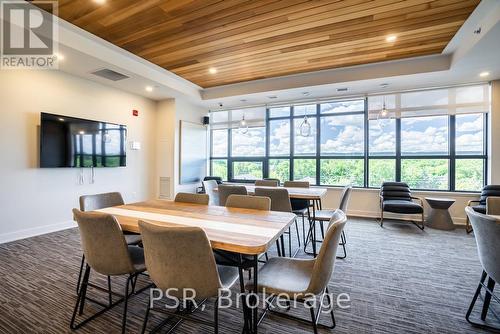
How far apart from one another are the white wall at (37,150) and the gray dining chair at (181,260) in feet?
11.8

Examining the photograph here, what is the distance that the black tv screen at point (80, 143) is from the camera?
3693 millimetres

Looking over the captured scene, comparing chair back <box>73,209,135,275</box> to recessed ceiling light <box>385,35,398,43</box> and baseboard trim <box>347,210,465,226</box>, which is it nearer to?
recessed ceiling light <box>385,35,398,43</box>

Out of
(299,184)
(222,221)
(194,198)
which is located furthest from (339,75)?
(222,221)

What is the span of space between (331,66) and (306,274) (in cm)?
394

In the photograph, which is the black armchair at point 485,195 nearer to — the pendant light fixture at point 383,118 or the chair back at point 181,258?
the pendant light fixture at point 383,118

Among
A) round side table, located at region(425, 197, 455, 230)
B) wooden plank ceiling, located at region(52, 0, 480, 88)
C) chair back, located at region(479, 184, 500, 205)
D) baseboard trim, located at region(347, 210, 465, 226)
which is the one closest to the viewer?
wooden plank ceiling, located at region(52, 0, 480, 88)

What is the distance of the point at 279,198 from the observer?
311 centimetres

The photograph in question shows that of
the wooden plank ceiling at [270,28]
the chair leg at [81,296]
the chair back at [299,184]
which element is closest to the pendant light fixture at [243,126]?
the wooden plank ceiling at [270,28]

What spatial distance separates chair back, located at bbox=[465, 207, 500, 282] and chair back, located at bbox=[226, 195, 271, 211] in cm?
152

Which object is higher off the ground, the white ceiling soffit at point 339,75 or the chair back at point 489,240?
the white ceiling soffit at point 339,75

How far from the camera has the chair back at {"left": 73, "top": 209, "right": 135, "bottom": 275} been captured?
149cm

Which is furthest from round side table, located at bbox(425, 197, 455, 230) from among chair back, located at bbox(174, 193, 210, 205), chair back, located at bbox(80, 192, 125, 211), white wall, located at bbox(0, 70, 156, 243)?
white wall, located at bbox(0, 70, 156, 243)

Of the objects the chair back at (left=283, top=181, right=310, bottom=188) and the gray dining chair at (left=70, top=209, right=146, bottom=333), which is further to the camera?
the chair back at (left=283, top=181, right=310, bottom=188)

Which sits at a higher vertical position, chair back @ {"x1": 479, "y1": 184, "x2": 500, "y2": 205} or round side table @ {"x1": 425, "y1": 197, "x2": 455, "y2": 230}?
chair back @ {"x1": 479, "y1": 184, "x2": 500, "y2": 205}
